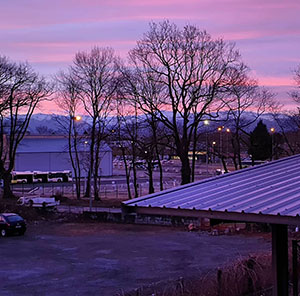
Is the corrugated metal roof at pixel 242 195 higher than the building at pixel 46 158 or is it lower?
lower

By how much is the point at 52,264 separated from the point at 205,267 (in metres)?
6.88

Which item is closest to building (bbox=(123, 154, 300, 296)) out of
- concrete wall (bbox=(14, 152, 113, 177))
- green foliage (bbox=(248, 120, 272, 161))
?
green foliage (bbox=(248, 120, 272, 161))

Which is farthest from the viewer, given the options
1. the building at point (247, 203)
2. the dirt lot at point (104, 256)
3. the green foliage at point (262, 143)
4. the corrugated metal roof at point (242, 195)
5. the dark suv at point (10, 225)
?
the green foliage at point (262, 143)

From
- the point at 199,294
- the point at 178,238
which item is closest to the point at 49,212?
the point at 178,238

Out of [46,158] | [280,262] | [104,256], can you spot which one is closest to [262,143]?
[46,158]

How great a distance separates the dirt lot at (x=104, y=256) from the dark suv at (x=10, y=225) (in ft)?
1.86

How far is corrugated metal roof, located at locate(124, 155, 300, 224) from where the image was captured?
8.80 m

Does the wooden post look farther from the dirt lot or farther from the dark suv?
the dark suv

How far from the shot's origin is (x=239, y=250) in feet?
86.1

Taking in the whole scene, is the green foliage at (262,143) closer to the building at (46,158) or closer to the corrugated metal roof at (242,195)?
the building at (46,158)

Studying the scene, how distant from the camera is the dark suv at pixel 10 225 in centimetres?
3184

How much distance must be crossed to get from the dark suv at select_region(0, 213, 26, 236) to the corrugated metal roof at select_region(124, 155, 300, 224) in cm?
2201

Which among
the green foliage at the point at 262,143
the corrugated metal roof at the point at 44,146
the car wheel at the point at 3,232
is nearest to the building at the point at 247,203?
the car wheel at the point at 3,232

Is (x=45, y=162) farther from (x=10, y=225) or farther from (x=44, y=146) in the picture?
(x=10, y=225)
